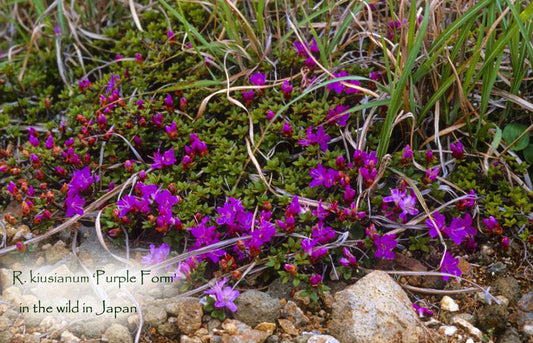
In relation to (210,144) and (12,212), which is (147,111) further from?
(12,212)

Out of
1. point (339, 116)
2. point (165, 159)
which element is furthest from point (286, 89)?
point (165, 159)

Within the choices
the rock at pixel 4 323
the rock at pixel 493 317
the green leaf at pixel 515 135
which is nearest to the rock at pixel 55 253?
the rock at pixel 4 323

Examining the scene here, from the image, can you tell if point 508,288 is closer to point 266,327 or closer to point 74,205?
point 266,327

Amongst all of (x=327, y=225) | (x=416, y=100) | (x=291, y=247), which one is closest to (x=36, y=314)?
(x=291, y=247)

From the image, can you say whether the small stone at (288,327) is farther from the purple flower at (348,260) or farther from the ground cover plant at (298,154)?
the purple flower at (348,260)

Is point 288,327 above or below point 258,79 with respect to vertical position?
below

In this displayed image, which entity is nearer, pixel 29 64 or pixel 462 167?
pixel 462 167
